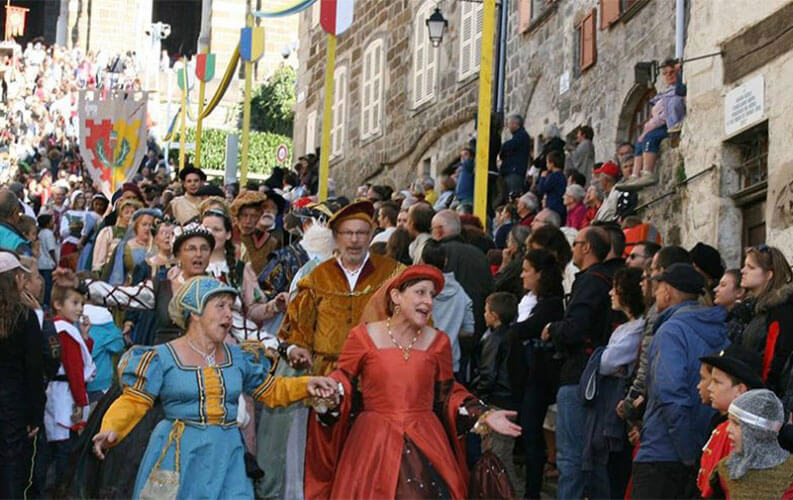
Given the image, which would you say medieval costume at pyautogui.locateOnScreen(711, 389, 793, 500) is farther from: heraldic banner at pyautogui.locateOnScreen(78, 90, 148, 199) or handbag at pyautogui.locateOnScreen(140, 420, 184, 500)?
heraldic banner at pyautogui.locateOnScreen(78, 90, 148, 199)

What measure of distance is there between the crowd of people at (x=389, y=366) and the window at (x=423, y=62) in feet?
48.9

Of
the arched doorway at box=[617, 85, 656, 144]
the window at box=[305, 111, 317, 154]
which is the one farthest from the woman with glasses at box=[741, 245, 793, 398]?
the window at box=[305, 111, 317, 154]

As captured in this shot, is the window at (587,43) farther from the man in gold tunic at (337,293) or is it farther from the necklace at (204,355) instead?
the necklace at (204,355)

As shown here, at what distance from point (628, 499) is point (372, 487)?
4.76 feet

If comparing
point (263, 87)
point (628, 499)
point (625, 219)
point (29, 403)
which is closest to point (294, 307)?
point (29, 403)

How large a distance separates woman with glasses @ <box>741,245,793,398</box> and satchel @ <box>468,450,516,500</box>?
136 cm

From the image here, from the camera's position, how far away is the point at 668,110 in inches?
570

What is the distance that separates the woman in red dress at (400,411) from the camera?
7914mm

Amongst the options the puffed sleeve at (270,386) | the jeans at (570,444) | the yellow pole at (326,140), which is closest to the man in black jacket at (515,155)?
the yellow pole at (326,140)

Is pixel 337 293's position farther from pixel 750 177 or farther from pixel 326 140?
pixel 326 140

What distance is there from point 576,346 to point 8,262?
3312 mm

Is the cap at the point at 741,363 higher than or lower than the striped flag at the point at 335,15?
lower

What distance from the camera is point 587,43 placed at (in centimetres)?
1961

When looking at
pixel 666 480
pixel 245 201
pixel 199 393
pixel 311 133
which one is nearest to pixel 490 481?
pixel 666 480
